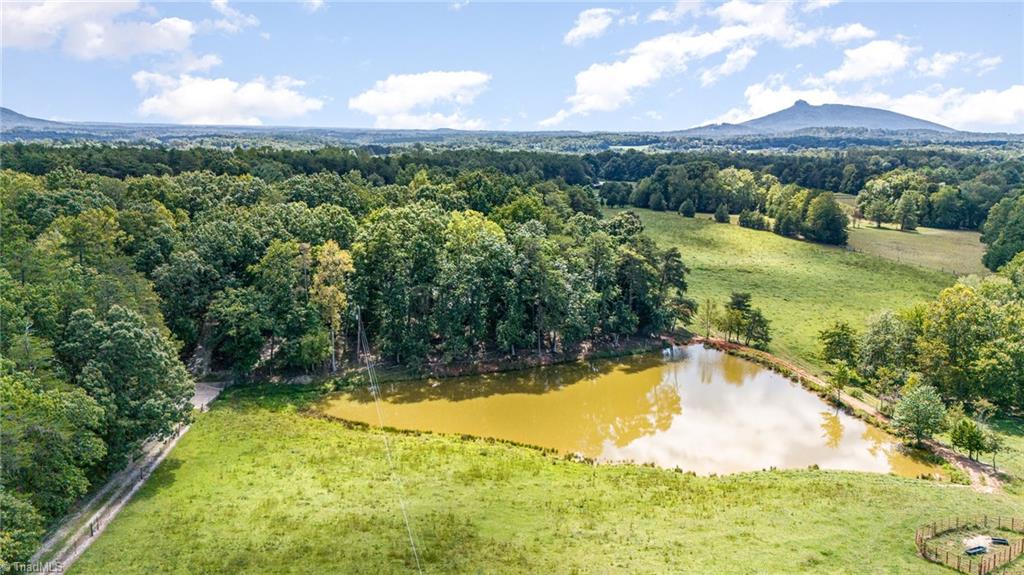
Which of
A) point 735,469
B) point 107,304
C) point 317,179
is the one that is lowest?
point 735,469

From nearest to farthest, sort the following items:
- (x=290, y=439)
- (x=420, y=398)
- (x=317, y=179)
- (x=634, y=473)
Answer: (x=634, y=473), (x=290, y=439), (x=420, y=398), (x=317, y=179)

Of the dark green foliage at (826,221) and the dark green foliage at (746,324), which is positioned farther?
the dark green foliage at (826,221)

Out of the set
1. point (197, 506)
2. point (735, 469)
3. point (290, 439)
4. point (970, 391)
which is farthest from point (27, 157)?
point (970, 391)

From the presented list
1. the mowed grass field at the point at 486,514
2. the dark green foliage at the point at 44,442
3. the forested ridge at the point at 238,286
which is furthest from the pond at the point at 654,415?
the dark green foliage at the point at 44,442

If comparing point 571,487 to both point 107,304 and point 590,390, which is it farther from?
point 107,304

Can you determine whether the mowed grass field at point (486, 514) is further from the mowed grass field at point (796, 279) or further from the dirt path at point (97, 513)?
the mowed grass field at point (796, 279)

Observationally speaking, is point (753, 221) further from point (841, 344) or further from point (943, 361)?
point (943, 361)

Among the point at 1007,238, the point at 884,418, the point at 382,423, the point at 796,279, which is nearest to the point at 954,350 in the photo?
the point at 884,418

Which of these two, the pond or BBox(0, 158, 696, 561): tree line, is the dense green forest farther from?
BBox(0, 158, 696, 561): tree line
